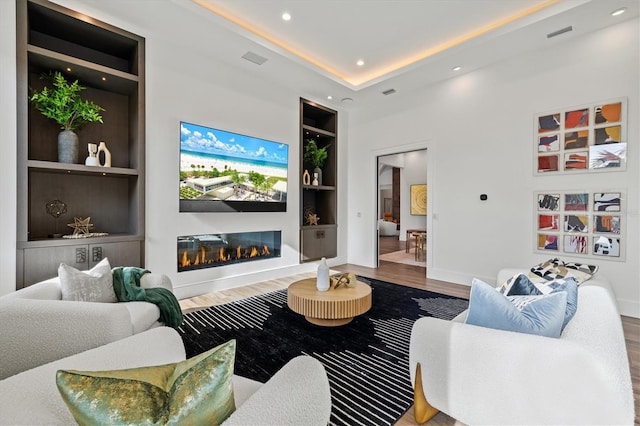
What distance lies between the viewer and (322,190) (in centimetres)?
570

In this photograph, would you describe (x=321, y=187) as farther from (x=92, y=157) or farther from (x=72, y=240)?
(x=72, y=240)

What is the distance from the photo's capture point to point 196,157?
366 cm

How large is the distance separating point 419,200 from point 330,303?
742 centimetres

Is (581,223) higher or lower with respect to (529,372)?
higher

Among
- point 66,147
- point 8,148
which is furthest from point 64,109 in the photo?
point 8,148

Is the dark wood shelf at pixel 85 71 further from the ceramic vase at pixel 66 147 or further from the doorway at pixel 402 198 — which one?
the doorway at pixel 402 198

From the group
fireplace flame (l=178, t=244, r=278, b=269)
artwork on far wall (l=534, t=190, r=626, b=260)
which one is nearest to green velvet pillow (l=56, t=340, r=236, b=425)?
fireplace flame (l=178, t=244, r=278, b=269)

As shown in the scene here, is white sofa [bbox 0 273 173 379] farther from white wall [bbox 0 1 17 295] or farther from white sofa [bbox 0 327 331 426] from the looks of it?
white wall [bbox 0 1 17 295]

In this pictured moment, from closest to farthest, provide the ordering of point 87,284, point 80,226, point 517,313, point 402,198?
point 517,313 → point 87,284 → point 80,226 → point 402,198

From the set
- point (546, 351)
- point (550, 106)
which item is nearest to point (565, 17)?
point (550, 106)

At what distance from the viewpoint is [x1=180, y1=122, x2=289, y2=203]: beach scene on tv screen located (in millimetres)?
3613

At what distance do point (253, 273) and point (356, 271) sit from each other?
6.18ft

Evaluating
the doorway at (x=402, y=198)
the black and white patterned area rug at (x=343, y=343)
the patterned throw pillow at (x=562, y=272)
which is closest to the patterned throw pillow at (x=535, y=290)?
the patterned throw pillow at (x=562, y=272)

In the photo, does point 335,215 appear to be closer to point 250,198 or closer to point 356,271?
point 356,271
